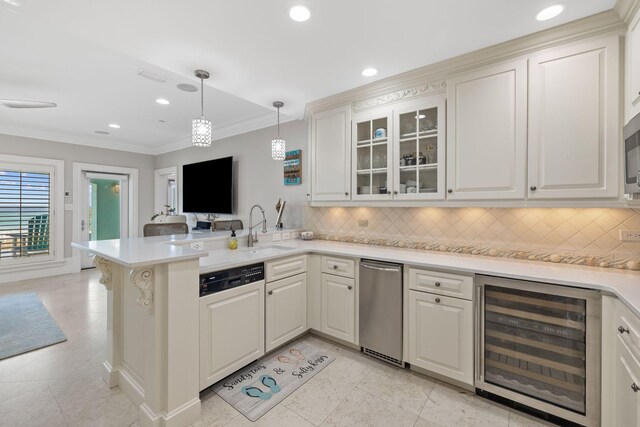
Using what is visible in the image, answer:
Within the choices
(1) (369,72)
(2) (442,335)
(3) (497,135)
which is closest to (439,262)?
(2) (442,335)

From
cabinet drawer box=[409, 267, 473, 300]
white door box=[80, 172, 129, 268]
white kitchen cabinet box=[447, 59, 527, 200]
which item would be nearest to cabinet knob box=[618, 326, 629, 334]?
cabinet drawer box=[409, 267, 473, 300]

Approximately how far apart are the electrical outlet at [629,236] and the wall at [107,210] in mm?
8362

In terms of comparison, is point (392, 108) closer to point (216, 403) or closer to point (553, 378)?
point (553, 378)

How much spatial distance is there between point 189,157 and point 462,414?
587 cm

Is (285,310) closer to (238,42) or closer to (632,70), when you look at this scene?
(238,42)

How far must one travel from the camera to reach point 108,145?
590 cm

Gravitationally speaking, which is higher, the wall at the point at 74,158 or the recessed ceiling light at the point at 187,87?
the recessed ceiling light at the point at 187,87

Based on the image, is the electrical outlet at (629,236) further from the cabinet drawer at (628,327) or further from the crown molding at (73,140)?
the crown molding at (73,140)

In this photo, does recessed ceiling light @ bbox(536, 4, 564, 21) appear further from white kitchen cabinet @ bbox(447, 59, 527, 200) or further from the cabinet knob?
the cabinet knob

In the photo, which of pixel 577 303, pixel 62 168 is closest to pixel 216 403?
pixel 577 303

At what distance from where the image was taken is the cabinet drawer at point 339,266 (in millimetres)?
2541

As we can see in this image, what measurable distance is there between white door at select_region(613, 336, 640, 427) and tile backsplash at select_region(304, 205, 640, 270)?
825 millimetres

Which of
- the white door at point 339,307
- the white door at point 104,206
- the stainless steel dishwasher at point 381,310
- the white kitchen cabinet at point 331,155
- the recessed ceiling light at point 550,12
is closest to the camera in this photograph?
the recessed ceiling light at point 550,12

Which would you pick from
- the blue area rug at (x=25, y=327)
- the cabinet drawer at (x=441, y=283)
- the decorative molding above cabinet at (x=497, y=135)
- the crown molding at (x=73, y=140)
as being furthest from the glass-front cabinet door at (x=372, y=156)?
the crown molding at (x=73, y=140)
